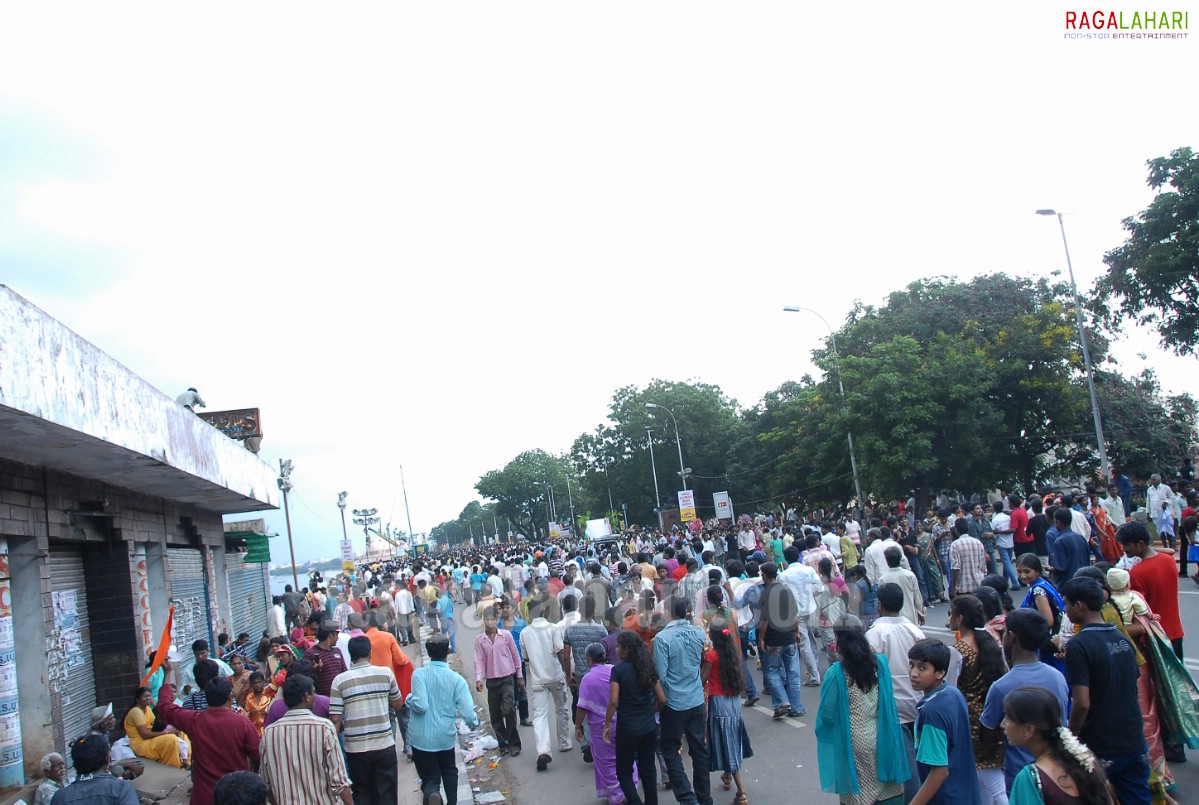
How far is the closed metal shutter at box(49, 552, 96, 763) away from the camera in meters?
10.0

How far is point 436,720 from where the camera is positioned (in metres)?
6.90

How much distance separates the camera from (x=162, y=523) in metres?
14.7

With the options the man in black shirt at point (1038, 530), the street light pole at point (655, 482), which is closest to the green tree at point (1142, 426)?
the man in black shirt at point (1038, 530)

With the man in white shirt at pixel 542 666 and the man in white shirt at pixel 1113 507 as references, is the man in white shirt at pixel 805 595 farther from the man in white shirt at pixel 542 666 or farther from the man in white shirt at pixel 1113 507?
the man in white shirt at pixel 1113 507

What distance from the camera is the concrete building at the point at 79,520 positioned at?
7.27 meters

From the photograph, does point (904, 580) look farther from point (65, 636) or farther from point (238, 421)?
point (238, 421)

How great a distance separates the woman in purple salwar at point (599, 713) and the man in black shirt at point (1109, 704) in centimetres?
343

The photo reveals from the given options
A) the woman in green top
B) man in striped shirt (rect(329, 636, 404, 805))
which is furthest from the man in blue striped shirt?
the woman in green top

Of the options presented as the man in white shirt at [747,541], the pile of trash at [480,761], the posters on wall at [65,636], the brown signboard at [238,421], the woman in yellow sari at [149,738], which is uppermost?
the brown signboard at [238,421]

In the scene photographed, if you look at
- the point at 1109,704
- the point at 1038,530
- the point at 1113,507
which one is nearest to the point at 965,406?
the point at 1113,507

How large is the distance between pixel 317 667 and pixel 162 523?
8.11 metres

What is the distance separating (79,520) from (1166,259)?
94.8ft

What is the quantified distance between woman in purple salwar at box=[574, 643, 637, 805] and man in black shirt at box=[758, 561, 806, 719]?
252 centimetres

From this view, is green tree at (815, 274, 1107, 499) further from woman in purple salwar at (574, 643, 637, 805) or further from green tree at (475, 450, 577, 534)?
green tree at (475, 450, 577, 534)
